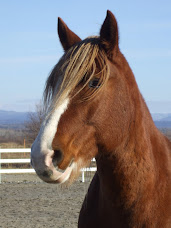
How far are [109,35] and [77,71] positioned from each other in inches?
14.6

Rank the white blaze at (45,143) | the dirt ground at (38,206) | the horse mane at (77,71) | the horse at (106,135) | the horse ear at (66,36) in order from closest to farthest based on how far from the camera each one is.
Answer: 1. the white blaze at (45,143)
2. the horse at (106,135)
3. the horse mane at (77,71)
4. the horse ear at (66,36)
5. the dirt ground at (38,206)

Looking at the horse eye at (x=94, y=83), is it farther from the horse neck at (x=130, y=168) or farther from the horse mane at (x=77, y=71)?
the horse neck at (x=130, y=168)

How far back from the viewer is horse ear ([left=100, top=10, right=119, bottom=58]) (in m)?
2.62

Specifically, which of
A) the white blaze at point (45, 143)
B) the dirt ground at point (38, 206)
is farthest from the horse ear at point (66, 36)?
the dirt ground at point (38, 206)

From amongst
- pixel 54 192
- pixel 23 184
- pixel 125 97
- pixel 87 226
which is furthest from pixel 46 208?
pixel 125 97

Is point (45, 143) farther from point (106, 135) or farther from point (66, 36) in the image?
point (66, 36)

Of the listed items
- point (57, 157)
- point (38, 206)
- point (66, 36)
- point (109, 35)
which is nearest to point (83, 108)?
point (57, 157)

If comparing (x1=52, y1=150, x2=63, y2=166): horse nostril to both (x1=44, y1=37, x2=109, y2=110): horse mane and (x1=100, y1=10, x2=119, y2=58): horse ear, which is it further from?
(x1=100, y1=10, x2=119, y2=58): horse ear

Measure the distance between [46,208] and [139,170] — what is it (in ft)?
22.2

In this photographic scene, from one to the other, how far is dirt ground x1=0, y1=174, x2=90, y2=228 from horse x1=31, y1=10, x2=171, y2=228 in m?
4.87

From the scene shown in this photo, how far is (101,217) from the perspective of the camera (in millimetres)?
2971

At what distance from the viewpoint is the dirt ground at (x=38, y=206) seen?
7805 millimetres

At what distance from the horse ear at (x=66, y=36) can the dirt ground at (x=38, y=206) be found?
16.9ft

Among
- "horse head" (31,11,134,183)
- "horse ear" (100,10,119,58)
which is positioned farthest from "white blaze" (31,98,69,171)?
"horse ear" (100,10,119,58)
